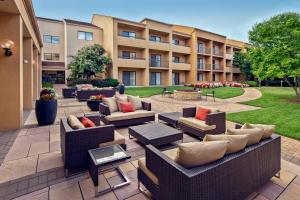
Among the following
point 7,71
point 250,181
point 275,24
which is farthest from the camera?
point 275,24

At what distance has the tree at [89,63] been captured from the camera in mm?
20656

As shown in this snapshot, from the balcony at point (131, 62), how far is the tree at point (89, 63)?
156 centimetres

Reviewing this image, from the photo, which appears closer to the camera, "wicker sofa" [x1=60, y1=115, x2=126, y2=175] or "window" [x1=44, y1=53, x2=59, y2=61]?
"wicker sofa" [x1=60, y1=115, x2=126, y2=175]

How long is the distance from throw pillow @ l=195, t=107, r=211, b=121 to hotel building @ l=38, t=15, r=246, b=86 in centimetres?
1799

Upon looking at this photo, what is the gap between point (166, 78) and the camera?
92.2 feet

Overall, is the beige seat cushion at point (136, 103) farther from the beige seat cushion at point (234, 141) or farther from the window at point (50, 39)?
the window at point (50, 39)

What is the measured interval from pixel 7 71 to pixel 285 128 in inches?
410

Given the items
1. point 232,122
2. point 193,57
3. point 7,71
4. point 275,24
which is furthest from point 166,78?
point 7,71

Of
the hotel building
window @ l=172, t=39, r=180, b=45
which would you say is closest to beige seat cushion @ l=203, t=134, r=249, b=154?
the hotel building

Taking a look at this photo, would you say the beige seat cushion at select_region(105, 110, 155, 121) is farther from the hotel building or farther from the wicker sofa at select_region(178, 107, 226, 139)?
the hotel building

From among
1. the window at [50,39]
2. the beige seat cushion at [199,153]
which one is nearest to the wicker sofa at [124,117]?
the beige seat cushion at [199,153]

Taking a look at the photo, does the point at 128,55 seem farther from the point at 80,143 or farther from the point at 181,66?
the point at 80,143

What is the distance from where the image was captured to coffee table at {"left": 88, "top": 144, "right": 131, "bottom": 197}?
9.18ft

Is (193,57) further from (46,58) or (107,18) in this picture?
(46,58)
